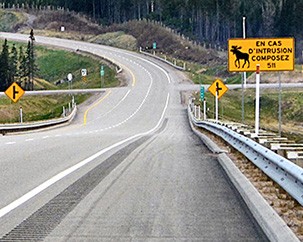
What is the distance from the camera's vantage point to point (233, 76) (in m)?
92.9

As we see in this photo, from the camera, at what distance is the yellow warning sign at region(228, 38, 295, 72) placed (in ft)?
89.1

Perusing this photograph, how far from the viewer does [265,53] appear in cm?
2794

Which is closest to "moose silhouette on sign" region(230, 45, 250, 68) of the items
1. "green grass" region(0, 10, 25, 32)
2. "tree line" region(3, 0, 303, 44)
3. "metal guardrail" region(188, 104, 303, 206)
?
"metal guardrail" region(188, 104, 303, 206)

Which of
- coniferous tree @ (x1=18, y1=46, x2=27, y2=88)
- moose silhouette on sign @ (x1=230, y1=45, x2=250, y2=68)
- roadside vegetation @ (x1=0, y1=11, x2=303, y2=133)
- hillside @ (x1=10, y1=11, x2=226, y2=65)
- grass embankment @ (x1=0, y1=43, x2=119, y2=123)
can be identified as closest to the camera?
moose silhouette on sign @ (x1=230, y1=45, x2=250, y2=68)

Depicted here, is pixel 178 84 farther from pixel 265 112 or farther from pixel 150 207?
pixel 150 207

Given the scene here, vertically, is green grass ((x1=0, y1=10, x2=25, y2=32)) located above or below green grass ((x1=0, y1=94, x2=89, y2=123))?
above

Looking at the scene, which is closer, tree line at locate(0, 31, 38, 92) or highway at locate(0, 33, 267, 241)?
highway at locate(0, 33, 267, 241)

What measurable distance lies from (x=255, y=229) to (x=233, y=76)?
85334 mm

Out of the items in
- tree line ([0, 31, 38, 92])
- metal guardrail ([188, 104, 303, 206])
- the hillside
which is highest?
the hillside

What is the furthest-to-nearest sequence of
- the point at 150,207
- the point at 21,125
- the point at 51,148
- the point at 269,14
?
1. the point at 269,14
2. the point at 21,125
3. the point at 51,148
4. the point at 150,207

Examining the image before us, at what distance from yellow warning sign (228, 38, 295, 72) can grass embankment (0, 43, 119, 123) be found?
1409 inches

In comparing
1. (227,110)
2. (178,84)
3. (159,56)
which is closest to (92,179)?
(227,110)

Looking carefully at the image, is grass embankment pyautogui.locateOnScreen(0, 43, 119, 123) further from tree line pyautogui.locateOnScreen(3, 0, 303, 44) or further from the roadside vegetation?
tree line pyautogui.locateOnScreen(3, 0, 303, 44)

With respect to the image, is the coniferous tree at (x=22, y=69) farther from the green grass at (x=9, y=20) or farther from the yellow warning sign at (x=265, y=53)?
the yellow warning sign at (x=265, y=53)
